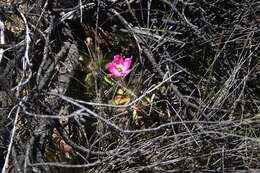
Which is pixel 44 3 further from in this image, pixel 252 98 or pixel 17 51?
pixel 252 98

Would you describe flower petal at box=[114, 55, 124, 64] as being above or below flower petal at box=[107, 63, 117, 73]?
above

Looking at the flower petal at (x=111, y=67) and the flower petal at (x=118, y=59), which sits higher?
the flower petal at (x=118, y=59)

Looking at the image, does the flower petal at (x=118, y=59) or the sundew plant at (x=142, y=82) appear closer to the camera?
the sundew plant at (x=142, y=82)

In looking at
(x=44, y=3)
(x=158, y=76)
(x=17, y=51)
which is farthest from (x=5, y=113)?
(x=158, y=76)

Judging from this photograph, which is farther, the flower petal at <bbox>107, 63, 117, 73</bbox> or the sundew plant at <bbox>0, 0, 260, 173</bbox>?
the flower petal at <bbox>107, 63, 117, 73</bbox>

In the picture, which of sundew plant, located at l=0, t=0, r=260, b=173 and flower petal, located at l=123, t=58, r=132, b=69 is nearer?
sundew plant, located at l=0, t=0, r=260, b=173

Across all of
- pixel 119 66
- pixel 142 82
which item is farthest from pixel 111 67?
pixel 142 82
